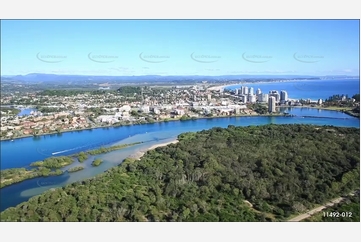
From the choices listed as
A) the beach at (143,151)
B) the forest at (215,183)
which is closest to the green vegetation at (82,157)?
the forest at (215,183)

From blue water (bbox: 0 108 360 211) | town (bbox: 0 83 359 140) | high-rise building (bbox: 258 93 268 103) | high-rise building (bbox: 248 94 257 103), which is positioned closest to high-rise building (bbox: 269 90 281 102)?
town (bbox: 0 83 359 140)

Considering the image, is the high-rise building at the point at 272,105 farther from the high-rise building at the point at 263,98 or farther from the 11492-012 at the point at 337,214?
the 11492-012 at the point at 337,214

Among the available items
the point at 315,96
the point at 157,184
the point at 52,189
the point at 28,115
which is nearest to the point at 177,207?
the point at 157,184

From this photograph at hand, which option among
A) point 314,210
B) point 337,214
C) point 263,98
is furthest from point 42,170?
point 263,98

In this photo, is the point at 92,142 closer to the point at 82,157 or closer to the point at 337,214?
the point at 82,157

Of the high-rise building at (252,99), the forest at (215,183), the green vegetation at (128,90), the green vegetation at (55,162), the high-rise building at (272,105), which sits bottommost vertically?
the forest at (215,183)

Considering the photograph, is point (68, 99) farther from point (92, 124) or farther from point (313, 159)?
point (313, 159)
